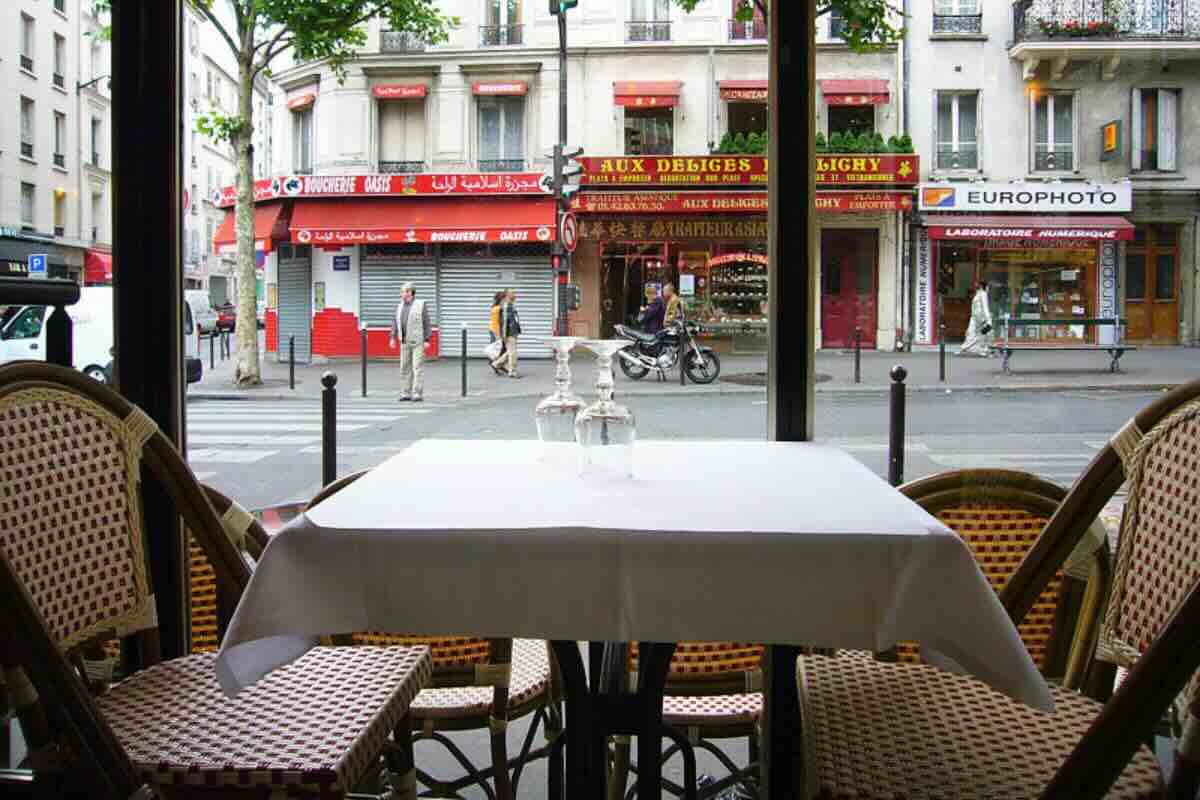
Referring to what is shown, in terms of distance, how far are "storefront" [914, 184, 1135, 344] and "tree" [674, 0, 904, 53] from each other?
0.51 metres

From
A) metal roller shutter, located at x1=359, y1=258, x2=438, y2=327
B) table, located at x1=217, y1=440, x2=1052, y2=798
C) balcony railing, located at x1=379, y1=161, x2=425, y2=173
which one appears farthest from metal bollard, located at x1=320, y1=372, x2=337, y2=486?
table, located at x1=217, y1=440, x2=1052, y2=798

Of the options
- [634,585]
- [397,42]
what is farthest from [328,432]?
[634,585]

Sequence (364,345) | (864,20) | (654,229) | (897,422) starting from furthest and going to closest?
(364,345) → (654,229) → (897,422) → (864,20)

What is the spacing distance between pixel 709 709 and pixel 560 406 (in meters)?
0.65

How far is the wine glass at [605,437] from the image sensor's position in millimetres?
1666

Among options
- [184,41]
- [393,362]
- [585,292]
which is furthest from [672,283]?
[184,41]

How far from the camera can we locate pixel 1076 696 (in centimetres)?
160

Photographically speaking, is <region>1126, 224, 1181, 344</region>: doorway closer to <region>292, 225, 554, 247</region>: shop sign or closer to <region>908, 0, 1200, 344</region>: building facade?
<region>908, 0, 1200, 344</region>: building facade

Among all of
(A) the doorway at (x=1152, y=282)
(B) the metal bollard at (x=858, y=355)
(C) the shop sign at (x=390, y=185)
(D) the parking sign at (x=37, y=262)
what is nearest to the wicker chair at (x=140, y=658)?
(D) the parking sign at (x=37, y=262)

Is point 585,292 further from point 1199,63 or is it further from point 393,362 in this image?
point 1199,63

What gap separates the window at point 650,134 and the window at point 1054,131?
4.15 feet

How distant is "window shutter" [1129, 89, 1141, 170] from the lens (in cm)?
315

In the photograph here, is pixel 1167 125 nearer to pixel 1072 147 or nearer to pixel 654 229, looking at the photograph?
pixel 1072 147

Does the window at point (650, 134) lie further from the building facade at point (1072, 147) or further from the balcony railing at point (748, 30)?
the building facade at point (1072, 147)
